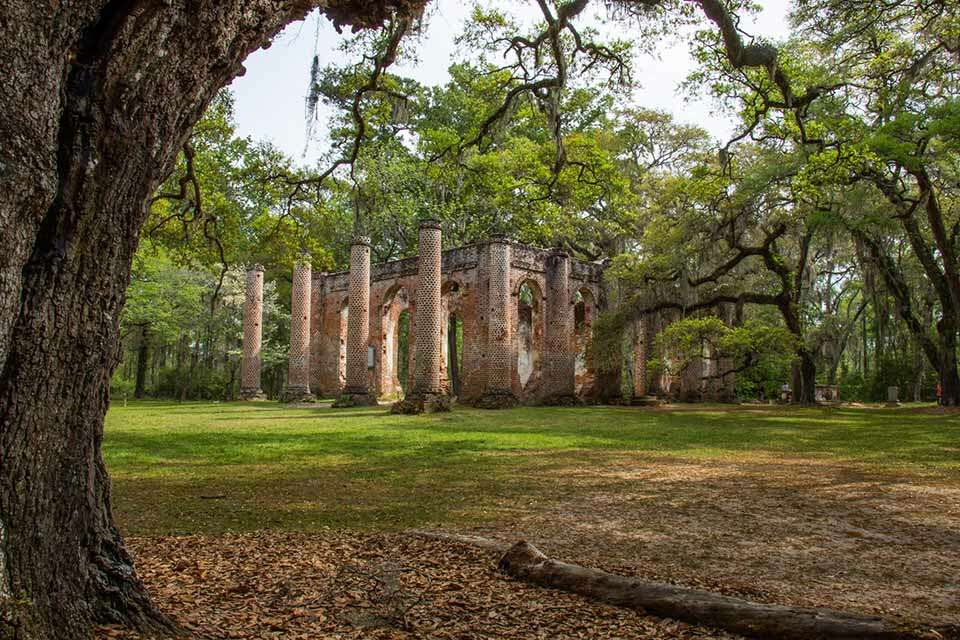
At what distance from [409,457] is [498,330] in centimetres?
1517

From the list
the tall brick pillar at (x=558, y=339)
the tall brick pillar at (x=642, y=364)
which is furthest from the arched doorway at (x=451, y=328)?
the tall brick pillar at (x=642, y=364)

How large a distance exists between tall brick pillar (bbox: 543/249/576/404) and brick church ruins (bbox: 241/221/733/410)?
0.04m

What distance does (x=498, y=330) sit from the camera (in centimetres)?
2438

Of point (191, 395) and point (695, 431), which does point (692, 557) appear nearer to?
point (695, 431)

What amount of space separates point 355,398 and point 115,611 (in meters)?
22.0

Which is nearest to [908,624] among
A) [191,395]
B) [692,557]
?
[692,557]

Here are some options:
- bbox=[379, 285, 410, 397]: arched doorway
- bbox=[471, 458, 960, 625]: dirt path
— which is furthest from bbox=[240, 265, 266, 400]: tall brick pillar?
bbox=[471, 458, 960, 625]: dirt path

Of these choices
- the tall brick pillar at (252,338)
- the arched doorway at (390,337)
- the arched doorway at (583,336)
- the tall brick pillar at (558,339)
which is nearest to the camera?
the tall brick pillar at (558,339)

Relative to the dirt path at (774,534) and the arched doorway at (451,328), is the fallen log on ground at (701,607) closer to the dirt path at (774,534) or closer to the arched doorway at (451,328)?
the dirt path at (774,534)

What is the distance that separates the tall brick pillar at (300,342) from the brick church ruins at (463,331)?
45mm

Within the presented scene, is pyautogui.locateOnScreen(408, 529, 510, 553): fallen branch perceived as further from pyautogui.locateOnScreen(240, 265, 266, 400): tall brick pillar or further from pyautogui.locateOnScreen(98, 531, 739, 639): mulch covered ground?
pyautogui.locateOnScreen(240, 265, 266, 400): tall brick pillar

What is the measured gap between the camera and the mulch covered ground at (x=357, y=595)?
3.02 metres

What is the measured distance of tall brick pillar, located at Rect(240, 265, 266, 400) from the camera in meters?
30.6

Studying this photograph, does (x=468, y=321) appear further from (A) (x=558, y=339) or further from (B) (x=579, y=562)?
(B) (x=579, y=562)
